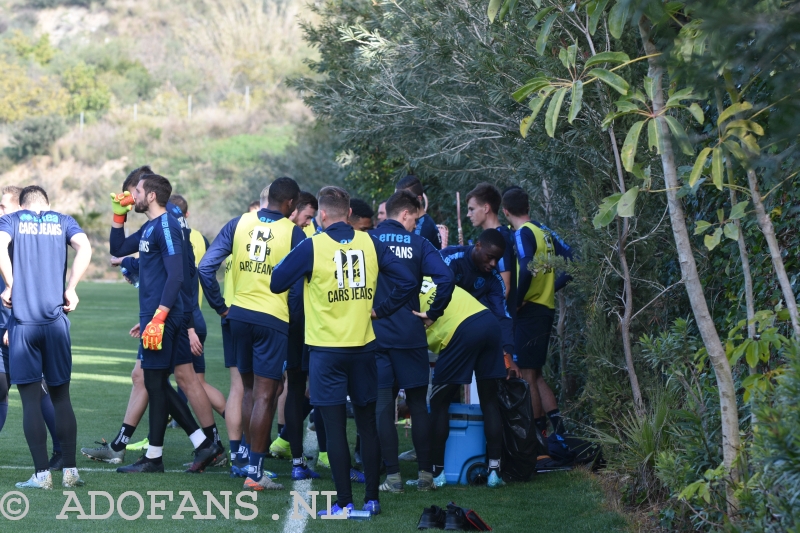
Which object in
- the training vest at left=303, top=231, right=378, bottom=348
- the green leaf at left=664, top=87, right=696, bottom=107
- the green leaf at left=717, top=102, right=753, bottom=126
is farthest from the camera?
the training vest at left=303, top=231, right=378, bottom=348

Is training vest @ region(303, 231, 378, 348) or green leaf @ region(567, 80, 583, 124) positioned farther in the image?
training vest @ region(303, 231, 378, 348)

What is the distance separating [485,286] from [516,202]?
958mm

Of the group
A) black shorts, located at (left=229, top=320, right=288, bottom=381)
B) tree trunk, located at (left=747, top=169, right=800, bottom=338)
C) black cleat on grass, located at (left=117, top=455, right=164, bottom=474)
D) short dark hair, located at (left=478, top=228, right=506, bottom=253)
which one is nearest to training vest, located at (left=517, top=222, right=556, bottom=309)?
short dark hair, located at (left=478, top=228, right=506, bottom=253)

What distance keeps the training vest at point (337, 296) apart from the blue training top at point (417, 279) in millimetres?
658

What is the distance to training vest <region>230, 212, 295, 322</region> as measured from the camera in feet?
23.2

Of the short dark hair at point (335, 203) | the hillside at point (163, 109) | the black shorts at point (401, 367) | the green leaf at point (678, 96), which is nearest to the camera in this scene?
the green leaf at point (678, 96)

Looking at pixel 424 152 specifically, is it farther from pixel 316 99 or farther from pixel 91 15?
pixel 91 15

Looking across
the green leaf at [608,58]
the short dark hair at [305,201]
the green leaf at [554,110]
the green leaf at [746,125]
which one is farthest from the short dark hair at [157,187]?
the green leaf at [746,125]

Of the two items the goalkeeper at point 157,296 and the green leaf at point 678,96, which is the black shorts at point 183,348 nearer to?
the goalkeeper at point 157,296

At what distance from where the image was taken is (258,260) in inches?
279

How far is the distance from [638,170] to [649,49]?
1.98 ft

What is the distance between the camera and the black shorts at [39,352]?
6.57 m

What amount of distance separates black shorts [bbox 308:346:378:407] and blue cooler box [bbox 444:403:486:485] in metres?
1.41

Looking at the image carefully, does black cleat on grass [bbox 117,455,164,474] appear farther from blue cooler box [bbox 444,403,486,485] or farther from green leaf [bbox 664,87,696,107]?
green leaf [bbox 664,87,696,107]
